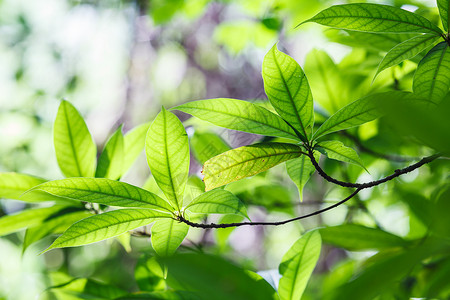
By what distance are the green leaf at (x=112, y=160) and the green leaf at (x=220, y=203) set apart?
290 mm

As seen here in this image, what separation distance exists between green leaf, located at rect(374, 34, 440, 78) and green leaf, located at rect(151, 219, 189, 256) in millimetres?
371

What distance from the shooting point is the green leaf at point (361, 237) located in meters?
0.68

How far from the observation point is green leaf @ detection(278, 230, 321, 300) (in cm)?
57

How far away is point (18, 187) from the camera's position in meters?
0.73

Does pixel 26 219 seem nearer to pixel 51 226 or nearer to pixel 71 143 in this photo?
pixel 51 226


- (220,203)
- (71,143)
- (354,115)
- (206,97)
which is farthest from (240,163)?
(206,97)

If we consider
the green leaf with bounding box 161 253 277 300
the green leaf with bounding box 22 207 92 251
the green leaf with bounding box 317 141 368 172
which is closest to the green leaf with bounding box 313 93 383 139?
the green leaf with bounding box 317 141 368 172

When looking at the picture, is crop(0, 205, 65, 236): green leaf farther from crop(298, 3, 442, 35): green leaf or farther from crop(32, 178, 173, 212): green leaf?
crop(298, 3, 442, 35): green leaf

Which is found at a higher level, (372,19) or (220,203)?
(372,19)

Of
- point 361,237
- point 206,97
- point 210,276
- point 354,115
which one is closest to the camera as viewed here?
point 210,276

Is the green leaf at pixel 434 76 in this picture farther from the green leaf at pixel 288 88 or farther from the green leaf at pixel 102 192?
the green leaf at pixel 102 192

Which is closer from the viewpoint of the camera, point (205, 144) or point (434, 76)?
point (434, 76)

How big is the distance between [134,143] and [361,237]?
0.52m

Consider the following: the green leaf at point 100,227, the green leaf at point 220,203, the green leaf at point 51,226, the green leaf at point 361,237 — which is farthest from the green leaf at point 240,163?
the green leaf at point 51,226
